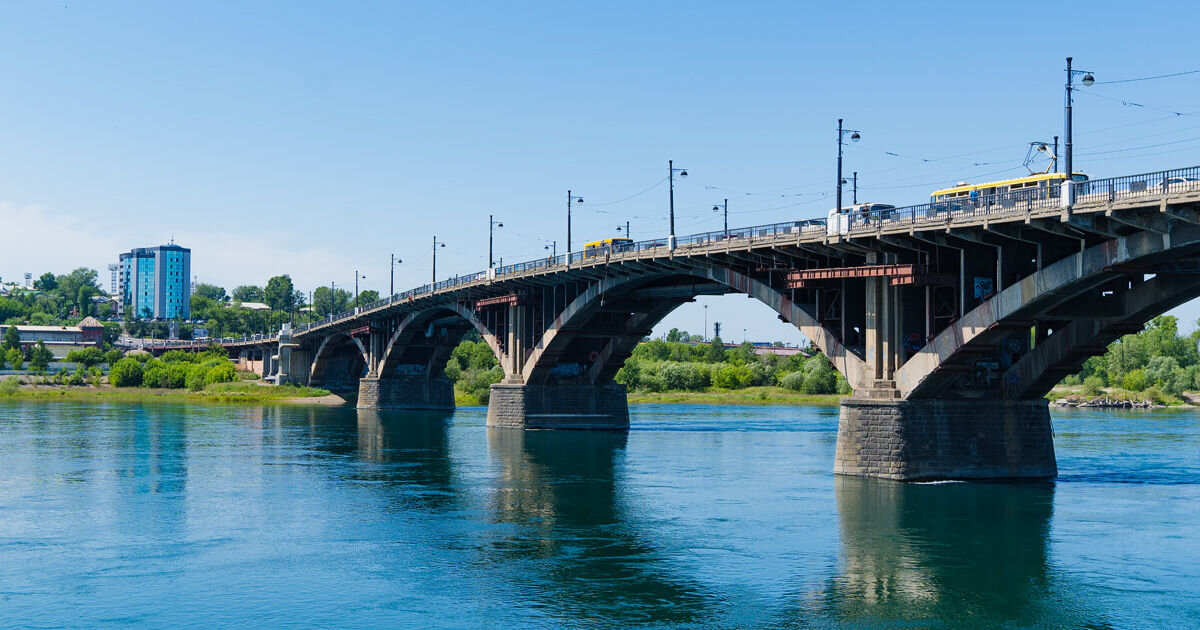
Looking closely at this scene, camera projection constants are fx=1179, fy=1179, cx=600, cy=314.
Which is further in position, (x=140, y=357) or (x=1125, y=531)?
(x=140, y=357)

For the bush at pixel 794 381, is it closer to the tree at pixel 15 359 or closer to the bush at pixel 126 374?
the bush at pixel 126 374

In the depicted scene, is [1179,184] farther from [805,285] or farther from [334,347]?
[334,347]

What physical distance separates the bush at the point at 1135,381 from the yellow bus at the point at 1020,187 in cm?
10568

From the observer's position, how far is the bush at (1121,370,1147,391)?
144 meters

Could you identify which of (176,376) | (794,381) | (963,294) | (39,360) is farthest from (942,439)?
(39,360)

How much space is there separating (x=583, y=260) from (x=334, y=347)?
80730mm

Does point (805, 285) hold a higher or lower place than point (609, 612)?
higher

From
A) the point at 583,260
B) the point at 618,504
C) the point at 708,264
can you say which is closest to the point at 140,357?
the point at 583,260

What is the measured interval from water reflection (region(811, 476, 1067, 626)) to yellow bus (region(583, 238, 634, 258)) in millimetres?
27068

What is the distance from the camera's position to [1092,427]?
94.6m

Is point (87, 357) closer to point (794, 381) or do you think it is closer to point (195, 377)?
point (195, 377)

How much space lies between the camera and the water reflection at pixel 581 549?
29.4 meters

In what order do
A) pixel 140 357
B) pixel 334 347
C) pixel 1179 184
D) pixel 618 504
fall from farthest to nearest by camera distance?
1. pixel 140 357
2. pixel 334 347
3. pixel 618 504
4. pixel 1179 184

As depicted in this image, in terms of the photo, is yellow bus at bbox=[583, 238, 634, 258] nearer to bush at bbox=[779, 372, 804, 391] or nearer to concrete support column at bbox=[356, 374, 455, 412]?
concrete support column at bbox=[356, 374, 455, 412]
